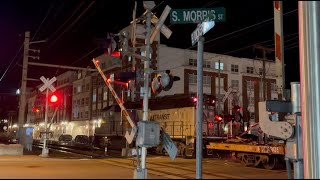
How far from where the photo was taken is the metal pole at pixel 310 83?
6.23m

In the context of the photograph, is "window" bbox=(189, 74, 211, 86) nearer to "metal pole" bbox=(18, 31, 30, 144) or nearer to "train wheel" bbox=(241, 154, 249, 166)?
"metal pole" bbox=(18, 31, 30, 144)

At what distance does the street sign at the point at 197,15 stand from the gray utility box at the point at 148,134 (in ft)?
8.10

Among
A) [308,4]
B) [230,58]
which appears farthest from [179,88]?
[308,4]

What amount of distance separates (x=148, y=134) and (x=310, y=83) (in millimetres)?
4280

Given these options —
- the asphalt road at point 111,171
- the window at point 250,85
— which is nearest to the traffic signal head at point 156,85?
the asphalt road at point 111,171

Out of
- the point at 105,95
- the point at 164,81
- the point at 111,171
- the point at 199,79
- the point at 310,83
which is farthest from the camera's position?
the point at 105,95

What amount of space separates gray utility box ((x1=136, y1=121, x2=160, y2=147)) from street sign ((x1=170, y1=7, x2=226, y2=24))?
2.47m

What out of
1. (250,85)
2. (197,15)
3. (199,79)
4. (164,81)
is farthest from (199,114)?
(250,85)

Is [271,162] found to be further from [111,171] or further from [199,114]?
[199,114]

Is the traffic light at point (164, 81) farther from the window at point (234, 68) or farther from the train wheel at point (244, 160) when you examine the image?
the window at point (234, 68)

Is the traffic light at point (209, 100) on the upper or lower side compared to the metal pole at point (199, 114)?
upper

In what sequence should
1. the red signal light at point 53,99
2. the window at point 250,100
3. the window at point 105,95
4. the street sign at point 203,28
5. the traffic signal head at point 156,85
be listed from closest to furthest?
the street sign at point 203,28, the traffic signal head at point 156,85, the red signal light at point 53,99, the window at point 250,100, the window at point 105,95

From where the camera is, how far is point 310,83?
21.0 ft

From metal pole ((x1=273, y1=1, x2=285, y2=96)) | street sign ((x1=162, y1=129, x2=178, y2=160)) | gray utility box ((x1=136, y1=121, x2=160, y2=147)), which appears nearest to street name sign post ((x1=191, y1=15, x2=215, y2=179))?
street sign ((x1=162, y1=129, x2=178, y2=160))
